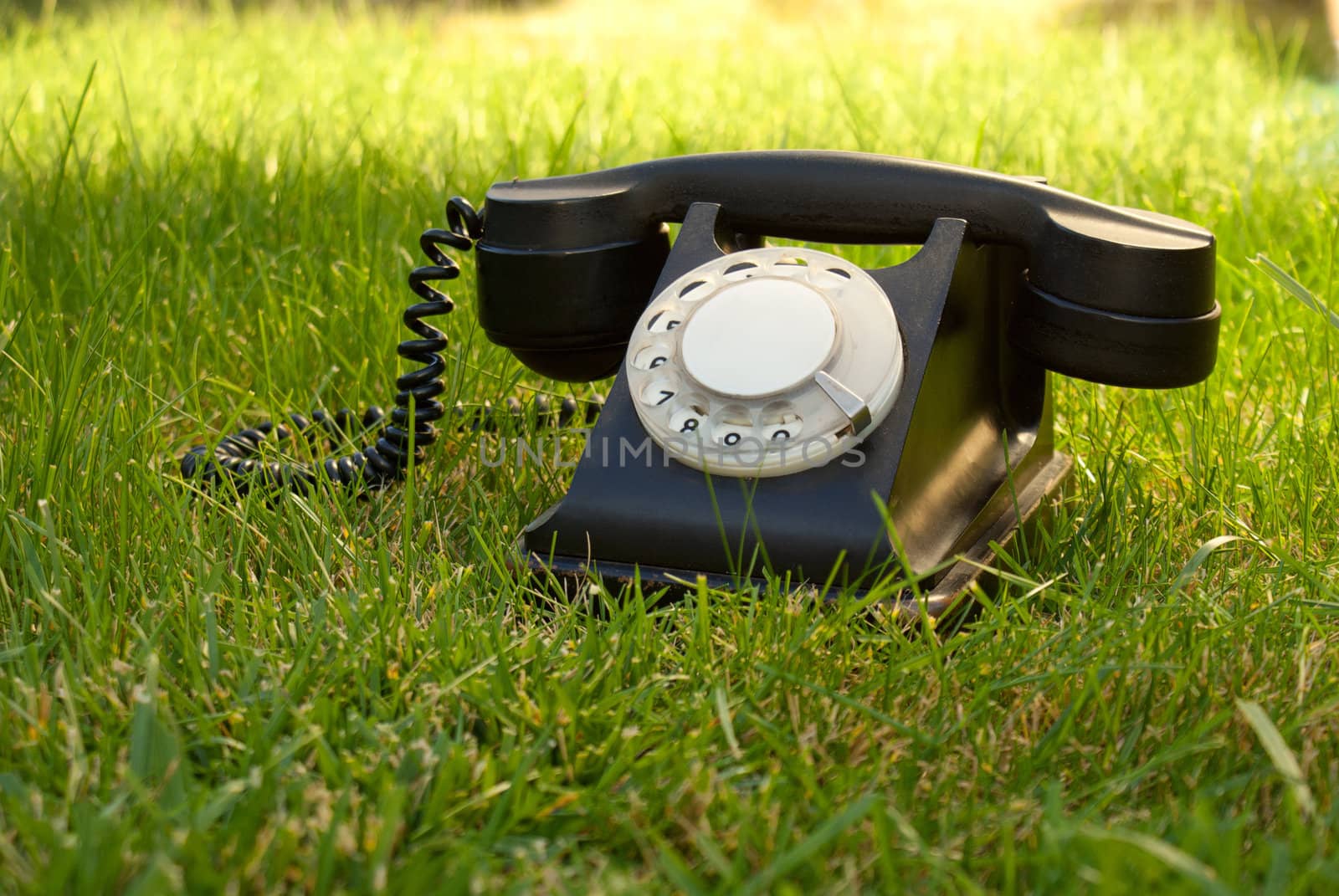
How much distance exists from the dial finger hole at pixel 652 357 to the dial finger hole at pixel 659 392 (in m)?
0.02

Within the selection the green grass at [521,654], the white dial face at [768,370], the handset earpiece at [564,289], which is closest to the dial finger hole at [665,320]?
the white dial face at [768,370]

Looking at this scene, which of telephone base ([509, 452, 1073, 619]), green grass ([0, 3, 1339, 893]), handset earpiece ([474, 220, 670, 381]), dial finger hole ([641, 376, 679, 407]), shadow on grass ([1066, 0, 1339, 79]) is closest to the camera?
green grass ([0, 3, 1339, 893])

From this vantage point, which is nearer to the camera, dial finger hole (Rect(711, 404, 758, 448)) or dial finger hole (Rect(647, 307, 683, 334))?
dial finger hole (Rect(711, 404, 758, 448))

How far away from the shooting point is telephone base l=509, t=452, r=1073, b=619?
4.48ft

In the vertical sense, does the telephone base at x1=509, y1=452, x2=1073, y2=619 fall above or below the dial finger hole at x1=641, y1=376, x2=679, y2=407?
below

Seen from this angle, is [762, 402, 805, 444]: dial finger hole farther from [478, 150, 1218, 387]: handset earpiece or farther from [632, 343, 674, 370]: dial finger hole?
[478, 150, 1218, 387]: handset earpiece

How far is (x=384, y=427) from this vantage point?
1.93 m

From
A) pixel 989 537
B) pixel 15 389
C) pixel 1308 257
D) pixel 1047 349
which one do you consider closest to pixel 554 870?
pixel 989 537

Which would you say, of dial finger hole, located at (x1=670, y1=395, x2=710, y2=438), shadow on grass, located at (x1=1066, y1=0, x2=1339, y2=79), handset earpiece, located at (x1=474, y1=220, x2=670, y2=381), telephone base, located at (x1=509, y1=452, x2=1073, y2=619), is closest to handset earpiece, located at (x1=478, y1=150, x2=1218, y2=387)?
handset earpiece, located at (x1=474, y1=220, x2=670, y2=381)

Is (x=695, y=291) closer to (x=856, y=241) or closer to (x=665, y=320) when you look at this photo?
(x=665, y=320)

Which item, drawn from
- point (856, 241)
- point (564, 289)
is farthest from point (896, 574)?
point (564, 289)

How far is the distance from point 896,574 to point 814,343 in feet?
0.86

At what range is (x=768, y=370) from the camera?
4.78 feet

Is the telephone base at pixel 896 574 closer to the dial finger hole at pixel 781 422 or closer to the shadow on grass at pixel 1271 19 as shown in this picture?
the dial finger hole at pixel 781 422
